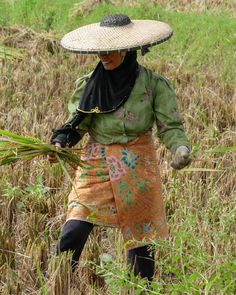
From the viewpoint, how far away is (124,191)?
297 centimetres

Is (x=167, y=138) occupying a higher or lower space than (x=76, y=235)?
higher

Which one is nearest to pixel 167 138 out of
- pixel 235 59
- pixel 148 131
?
pixel 148 131

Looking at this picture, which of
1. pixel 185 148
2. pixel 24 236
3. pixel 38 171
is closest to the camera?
→ pixel 185 148

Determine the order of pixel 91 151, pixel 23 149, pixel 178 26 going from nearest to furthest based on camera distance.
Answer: pixel 23 149
pixel 91 151
pixel 178 26

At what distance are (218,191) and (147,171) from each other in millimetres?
665

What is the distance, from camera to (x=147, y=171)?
301cm

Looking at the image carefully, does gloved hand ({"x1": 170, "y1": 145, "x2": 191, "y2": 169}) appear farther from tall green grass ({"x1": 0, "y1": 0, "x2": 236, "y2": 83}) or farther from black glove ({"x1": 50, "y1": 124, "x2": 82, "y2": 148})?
tall green grass ({"x1": 0, "y1": 0, "x2": 236, "y2": 83})

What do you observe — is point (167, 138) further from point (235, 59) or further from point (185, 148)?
point (235, 59)

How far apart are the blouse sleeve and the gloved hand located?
0.29 feet

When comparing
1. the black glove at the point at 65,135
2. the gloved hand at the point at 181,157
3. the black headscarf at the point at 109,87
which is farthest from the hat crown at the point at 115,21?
the gloved hand at the point at 181,157

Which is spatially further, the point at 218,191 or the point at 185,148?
the point at 218,191

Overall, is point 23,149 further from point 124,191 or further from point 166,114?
point 166,114

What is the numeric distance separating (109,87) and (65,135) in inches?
9.8

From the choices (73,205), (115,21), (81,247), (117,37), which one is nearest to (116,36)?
(117,37)
